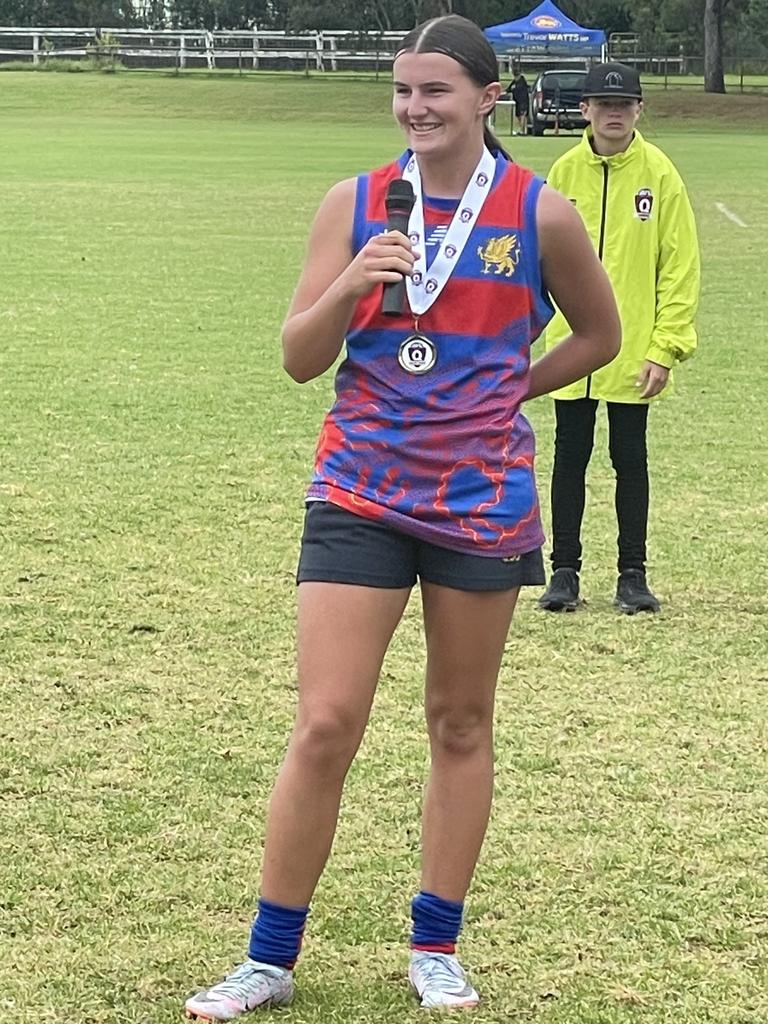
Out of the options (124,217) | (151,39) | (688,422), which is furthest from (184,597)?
(151,39)

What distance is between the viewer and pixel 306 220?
83.8 ft

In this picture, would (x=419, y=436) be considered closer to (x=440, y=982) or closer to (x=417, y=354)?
(x=417, y=354)

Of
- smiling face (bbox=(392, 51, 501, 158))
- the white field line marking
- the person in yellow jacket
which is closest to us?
smiling face (bbox=(392, 51, 501, 158))

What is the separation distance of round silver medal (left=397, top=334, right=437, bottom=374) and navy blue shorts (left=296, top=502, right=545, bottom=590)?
1.11 feet

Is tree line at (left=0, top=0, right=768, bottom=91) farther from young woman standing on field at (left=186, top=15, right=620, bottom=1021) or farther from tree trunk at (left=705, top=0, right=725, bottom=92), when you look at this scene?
young woman standing on field at (left=186, top=15, right=620, bottom=1021)

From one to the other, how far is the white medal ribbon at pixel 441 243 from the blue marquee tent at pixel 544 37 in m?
61.7

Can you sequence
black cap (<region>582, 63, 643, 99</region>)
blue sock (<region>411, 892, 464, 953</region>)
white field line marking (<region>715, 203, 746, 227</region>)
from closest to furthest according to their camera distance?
1. blue sock (<region>411, 892, 464, 953</region>)
2. black cap (<region>582, 63, 643, 99</region>)
3. white field line marking (<region>715, 203, 746, 227</region>)

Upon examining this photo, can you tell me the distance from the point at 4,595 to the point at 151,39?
7695cm

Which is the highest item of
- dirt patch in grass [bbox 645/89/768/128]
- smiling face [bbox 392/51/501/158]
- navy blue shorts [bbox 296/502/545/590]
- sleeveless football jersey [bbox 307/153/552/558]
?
smiling face [bbox 392/51/501/158]

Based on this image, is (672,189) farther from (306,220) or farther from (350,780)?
(306,220)

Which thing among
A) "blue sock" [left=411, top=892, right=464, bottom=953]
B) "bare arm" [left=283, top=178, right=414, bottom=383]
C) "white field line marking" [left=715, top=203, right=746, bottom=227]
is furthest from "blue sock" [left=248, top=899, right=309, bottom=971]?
"white field line marking" [left=715, top=203, right=746, bottom=227]

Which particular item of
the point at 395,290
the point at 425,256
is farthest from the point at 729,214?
the point at 395,290

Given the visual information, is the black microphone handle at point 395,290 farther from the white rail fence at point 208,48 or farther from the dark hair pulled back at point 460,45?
the white rail fence at point 208,48

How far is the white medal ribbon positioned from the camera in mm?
3832
